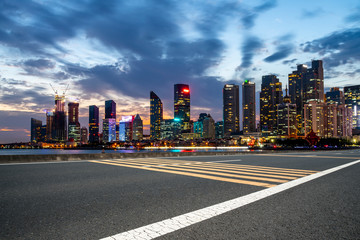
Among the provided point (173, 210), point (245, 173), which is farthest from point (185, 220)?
point (245, 173)

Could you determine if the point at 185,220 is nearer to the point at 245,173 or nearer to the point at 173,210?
the point at 173,210

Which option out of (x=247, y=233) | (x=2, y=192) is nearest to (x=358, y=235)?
(x=247, y=233)

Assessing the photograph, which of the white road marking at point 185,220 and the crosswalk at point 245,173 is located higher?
the white road marking at point 185,220

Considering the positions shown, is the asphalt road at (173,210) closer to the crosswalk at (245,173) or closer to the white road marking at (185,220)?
the white road marking at (185,220)

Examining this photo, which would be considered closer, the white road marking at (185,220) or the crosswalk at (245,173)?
the white road marking at (185,220)

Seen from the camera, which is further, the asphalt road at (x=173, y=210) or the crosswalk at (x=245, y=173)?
the crosswalk at (x=245, y=173)

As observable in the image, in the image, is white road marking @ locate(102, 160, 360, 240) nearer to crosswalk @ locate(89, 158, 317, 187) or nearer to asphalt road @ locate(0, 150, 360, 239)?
asphalt road @ locate(0, 150, 360, 239)

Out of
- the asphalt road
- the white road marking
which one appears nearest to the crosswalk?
the asphalt road

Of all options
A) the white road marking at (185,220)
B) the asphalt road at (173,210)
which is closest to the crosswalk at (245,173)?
the asphalt road at (173,210)

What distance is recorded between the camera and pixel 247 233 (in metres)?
3.52

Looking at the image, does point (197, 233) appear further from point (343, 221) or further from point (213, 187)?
point (213, 187)

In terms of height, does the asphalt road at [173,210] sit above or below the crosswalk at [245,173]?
above

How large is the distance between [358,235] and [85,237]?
3603 millimetres

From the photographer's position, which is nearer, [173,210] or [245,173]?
[173,210]
